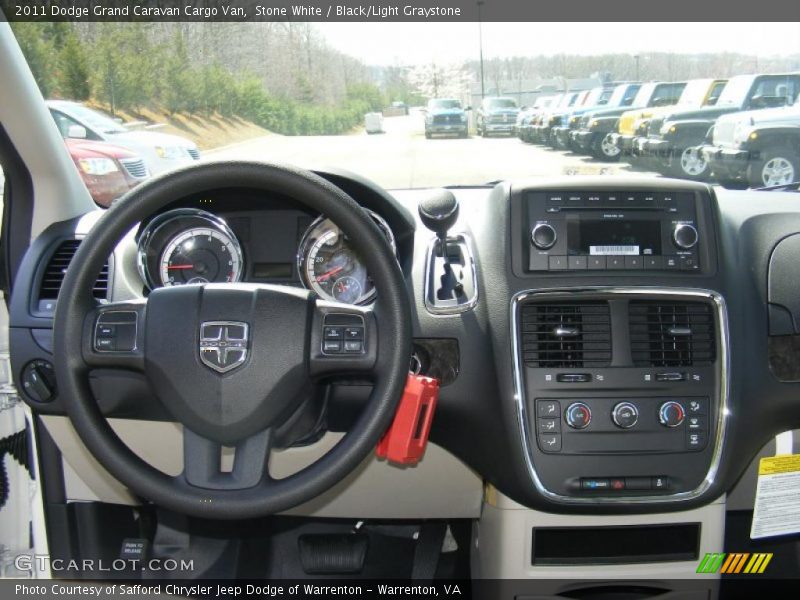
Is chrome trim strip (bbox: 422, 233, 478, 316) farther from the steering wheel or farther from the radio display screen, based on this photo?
the steering wheel

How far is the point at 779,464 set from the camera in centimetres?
234

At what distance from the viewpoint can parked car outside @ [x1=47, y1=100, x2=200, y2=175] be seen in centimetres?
217

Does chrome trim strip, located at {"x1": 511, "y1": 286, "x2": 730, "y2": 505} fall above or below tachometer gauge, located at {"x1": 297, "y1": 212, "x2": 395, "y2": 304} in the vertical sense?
below

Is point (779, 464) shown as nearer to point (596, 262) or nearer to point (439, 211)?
point (596, 262)

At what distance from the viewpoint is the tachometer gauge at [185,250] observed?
2.15 meters

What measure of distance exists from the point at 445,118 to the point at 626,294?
2.34 feet

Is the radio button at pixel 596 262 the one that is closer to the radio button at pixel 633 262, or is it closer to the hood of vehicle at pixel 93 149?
the radio button at pixel 633 262

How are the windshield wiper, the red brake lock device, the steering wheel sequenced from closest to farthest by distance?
the steering wheel < the red brake lock device < the windshield wiper

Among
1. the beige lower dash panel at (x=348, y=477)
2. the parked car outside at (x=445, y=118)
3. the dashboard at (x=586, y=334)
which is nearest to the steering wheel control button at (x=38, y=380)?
the dashboard at (x=586, y=334)

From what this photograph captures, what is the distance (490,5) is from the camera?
209cm

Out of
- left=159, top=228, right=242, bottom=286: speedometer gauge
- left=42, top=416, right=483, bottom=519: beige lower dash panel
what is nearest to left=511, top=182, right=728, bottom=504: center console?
left=42, top=416, right=483, bottom=519: beige lower dash panel

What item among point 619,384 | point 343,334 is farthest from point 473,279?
point 343,334

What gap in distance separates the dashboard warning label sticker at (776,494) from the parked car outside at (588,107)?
1032mm

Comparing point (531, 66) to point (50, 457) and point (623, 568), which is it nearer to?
point (623, 568)
